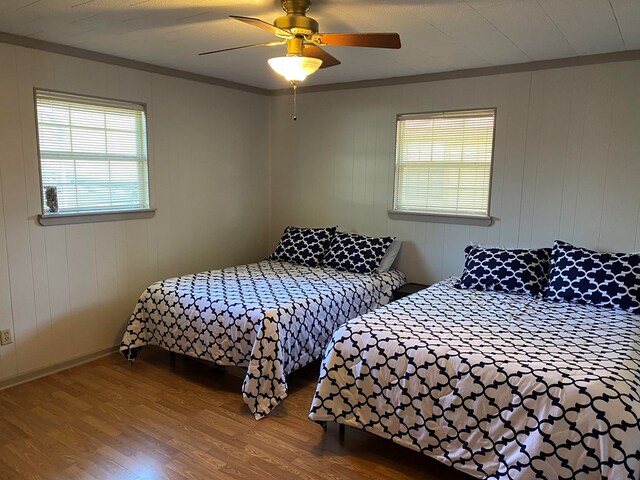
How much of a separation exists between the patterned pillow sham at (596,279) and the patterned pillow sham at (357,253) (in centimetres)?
135

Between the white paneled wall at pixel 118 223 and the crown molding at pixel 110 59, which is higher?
the crown molding at pixel 110 59

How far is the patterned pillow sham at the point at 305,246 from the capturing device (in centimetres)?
431

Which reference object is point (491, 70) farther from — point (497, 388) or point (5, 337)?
point (5, 337)

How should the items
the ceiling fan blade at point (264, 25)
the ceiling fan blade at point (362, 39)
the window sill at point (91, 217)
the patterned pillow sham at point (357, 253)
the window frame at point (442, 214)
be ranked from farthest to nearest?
the patterned pillow sham at point (357, 253) < the window frame at point (442, 214) < the window sill at point (91, 217) < the ceiling fan blade at point (362, 39) < the ceiling fan blade at point (264, 25)

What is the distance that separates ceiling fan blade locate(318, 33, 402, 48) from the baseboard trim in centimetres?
286

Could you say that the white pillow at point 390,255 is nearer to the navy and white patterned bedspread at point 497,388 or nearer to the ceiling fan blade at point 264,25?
the navy and white patterned bedspread at point 497,388

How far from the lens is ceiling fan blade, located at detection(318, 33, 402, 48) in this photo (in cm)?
222

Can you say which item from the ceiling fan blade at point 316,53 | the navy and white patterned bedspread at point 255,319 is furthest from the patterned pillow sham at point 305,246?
the ceiling fan blade at point 316,53

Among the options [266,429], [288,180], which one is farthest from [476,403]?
[288,180]

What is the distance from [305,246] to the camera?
4383 millimetres

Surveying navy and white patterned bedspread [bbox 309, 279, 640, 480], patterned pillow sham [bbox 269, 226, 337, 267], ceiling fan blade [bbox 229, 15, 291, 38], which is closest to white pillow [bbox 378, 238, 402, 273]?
patterned pillow sham [bbox 269, 226, 337, 267]

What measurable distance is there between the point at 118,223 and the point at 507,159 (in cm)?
307

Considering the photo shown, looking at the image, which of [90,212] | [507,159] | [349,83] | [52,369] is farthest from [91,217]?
[507,159]

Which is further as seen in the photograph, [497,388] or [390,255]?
[390,255]
